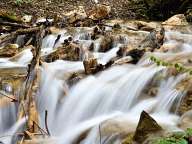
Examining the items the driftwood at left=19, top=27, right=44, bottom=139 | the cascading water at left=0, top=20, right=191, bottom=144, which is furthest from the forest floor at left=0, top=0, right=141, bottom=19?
the driftwood at left=19, top=27, right=44, bottom=139

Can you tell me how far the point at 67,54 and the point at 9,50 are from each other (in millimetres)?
1792

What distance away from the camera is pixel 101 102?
746 centimetres

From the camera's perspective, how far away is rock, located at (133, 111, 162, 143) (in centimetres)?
489

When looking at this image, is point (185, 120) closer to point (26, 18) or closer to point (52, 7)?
point (26, 18)

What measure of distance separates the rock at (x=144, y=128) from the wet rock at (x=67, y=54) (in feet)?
15.6

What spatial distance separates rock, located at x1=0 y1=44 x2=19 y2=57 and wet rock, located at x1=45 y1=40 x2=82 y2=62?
1.11 metres

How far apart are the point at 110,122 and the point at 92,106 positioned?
125 centimetres

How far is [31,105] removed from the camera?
6219 mm

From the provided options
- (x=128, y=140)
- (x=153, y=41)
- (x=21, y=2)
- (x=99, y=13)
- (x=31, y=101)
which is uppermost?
(x=21, y=2)

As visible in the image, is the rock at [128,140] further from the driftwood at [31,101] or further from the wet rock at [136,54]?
the wet rock at [136,54]

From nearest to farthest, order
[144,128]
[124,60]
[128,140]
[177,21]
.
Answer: [144,128], [128,140], [124,60], [177,21]

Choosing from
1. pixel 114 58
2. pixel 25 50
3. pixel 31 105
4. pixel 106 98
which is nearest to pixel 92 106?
pixel 106 98

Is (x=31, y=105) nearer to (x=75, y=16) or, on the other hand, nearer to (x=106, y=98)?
(x=106, y=98)

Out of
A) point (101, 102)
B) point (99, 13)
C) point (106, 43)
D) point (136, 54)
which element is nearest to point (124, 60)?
point (136, 54)
